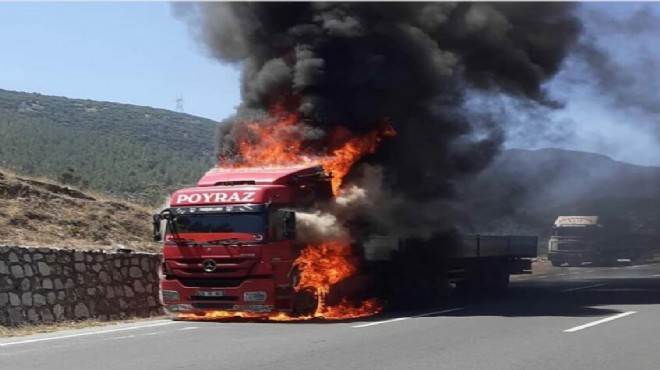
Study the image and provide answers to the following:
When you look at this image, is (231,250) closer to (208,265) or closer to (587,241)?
(208,265)

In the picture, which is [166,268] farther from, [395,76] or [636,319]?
[636,319]

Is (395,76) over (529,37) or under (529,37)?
under

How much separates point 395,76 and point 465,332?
762 cm

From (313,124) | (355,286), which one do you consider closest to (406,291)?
(355,286)

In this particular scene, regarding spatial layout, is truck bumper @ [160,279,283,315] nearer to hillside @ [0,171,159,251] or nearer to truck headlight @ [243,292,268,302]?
truck headlight @ [243,292,268,302]

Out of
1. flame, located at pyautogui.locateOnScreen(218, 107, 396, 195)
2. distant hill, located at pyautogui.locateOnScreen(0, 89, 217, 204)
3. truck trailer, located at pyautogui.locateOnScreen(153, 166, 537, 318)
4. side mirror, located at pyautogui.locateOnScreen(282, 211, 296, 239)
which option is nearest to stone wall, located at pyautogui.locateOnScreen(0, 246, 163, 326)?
truck trailer, located at pyautogui.locateOnScreen(153, 166, 537, 318)

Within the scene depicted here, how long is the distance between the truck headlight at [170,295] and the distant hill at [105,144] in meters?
14.8

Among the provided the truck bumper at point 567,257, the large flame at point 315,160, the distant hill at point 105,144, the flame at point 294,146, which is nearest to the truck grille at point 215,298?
the large flame at point 315,160

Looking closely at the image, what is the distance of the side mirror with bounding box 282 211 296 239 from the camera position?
15305mm

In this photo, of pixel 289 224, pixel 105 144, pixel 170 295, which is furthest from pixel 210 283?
pixel 105 144

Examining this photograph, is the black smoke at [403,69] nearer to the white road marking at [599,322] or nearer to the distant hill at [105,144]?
the white road marking at [599,322]

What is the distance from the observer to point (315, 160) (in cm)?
1872

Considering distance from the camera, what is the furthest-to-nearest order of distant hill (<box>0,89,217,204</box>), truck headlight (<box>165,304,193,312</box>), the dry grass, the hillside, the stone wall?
distant hill (<box>0,89,217,204</box>)
the hillside
truck headlight (<box>165,304,193,312</box>)
the stone wall
the dry grass

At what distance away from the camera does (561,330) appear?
46.1 feet
